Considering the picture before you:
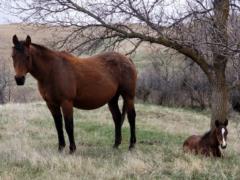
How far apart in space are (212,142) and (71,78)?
10.1ft

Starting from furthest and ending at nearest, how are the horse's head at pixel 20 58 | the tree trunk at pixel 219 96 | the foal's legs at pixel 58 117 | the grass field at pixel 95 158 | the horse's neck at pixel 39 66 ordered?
the tree trunk at pixel 219 96, the foal's legs at pixel 58 117, the horse's neck at pixel 39 66, the horse's head at pixel 20 58, the grass field at pixel 95 158

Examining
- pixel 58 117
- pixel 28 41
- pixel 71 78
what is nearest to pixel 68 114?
pixel 58 117

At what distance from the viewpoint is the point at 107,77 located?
9.93m

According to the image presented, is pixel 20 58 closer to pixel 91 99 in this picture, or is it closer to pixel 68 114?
pixel 68 114

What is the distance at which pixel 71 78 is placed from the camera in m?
9.08

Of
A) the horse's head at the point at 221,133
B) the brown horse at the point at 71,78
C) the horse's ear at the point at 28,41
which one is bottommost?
the horse's head at the point at 221,133

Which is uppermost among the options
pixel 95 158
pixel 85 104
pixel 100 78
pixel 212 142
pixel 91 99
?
pixel 100 78

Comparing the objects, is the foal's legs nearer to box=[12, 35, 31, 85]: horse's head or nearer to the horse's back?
the horse's back

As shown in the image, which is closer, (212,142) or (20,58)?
(20,58)

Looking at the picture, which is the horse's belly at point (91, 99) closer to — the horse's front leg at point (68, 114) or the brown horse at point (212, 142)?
the horse's front leg at point (68, 114)

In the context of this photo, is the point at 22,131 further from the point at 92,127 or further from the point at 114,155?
the point at 114,155

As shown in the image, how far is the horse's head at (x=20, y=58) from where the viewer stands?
8141 millimetres

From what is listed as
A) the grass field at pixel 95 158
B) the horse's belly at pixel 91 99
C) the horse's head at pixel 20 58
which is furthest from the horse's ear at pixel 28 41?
the grass field at pixel 95 158

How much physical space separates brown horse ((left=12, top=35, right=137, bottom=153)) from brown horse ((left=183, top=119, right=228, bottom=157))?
5.31ft
